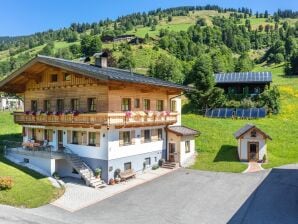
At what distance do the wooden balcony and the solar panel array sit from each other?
16800 mm

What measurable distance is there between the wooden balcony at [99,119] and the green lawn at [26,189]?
14.5 feet

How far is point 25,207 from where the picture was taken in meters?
21.9

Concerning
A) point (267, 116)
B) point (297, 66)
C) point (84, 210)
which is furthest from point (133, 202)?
point (297, 66)

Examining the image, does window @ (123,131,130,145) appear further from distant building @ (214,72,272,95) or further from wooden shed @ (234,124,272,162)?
distant building @ (214,72,272,95)

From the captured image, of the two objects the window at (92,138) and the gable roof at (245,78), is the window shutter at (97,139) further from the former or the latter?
the gable roof at (245,78)

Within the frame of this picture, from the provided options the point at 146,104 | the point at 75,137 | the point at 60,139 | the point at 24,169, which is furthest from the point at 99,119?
the point at 24,169

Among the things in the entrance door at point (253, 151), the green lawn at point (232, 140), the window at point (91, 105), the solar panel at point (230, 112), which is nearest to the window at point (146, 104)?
the window at point (91, 105)

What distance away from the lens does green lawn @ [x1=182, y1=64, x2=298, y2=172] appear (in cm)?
3378

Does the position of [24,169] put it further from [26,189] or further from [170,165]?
[170,165]

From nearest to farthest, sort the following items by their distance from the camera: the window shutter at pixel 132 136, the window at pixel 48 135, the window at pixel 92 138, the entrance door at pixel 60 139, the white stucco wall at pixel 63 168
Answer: the window at pixel 92 138 → the white stucco wall at pixel 63 168 → the window shutter at pixel 132 136 → the entrance door at pixel 60 139 → the window at pixel 48 135

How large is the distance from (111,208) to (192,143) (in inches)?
637

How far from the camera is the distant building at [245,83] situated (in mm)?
55047

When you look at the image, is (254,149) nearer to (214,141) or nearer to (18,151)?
(214,141)

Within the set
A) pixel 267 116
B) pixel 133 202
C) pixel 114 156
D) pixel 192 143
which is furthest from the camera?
pixel 267 116
